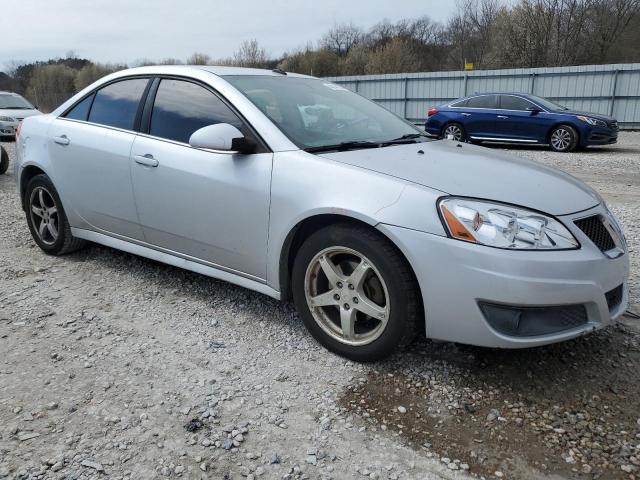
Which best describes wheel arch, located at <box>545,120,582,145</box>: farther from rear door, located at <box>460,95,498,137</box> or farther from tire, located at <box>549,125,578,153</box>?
rear door, located at <box>460,95,498,137</box>

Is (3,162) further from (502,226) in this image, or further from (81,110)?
(502,226)

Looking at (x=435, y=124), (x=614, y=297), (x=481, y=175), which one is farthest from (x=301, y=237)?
(x=435, y=124)

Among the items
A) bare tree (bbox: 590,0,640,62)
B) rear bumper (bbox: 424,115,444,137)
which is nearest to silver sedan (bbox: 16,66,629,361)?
rear bumper (bbox: 424,115,444,137)

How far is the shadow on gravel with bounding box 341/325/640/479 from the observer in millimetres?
2197

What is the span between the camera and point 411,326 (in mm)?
2652

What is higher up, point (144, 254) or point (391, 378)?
point (144, 254)

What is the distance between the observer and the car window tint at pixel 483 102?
14.0 meters

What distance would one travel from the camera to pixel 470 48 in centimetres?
4109

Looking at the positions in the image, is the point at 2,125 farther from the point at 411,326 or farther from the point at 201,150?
the point at 411,326

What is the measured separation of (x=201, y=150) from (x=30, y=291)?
5.84 feet

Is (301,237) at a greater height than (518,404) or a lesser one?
greater

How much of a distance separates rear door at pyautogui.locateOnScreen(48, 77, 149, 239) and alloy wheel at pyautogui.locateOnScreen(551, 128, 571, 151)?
11613mm

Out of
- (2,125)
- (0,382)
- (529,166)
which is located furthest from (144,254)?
(2,125)

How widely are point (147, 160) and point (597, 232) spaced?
2.72 metres
